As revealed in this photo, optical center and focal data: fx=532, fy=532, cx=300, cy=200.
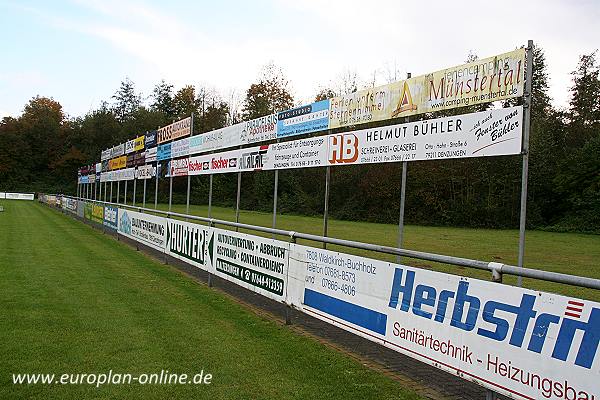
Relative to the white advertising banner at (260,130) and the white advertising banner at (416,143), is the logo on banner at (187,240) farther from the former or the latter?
the white advertising banner at (260,130)

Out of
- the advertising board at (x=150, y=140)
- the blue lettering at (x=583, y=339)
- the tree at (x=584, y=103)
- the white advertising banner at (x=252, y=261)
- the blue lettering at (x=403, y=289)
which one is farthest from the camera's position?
the tree at (x=584, y=103)

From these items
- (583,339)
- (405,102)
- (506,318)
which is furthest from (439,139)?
(583,339)

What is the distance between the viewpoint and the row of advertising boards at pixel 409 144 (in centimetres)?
529

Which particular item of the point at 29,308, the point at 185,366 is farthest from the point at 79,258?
the point at 185,366

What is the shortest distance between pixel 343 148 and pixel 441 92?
215 cm

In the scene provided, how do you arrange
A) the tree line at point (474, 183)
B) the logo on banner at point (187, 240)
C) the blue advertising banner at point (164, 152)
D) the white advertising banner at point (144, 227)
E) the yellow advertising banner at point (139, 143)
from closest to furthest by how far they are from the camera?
the logo on banner at point (187, 240), the white advertising banner at point (144, 227), the blue advertising banner at point (164, 152), the yellow advertising banner at point (139, 143), the tree line at point (474, 183)

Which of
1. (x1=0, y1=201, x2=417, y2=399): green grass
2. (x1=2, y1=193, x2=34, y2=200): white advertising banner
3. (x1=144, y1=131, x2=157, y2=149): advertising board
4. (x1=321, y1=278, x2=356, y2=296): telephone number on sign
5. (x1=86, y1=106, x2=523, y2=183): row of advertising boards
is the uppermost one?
(x1=144, y1=131, x2=157, y2=149): advertising board

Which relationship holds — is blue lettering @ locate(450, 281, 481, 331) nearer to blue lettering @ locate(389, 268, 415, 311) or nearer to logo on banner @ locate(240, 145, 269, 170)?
blue lettering @ locate(389, 268, 415, 311)

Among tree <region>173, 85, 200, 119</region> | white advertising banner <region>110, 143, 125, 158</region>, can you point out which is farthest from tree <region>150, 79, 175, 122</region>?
white advertising banner <region>110, 143, 125, 158</region>

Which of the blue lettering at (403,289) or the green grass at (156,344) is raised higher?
the blue lettering at (403,289)

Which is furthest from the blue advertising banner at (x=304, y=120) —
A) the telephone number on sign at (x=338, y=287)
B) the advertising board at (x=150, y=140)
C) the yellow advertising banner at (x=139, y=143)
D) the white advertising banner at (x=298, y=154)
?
the yellow advertising banner at (x=139, y=143)

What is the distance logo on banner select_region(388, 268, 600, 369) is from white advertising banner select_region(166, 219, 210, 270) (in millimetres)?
5507

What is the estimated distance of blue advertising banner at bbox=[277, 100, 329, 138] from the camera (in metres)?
8.95

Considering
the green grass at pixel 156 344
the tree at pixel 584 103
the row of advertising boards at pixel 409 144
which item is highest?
the tree at pixel 584 103
